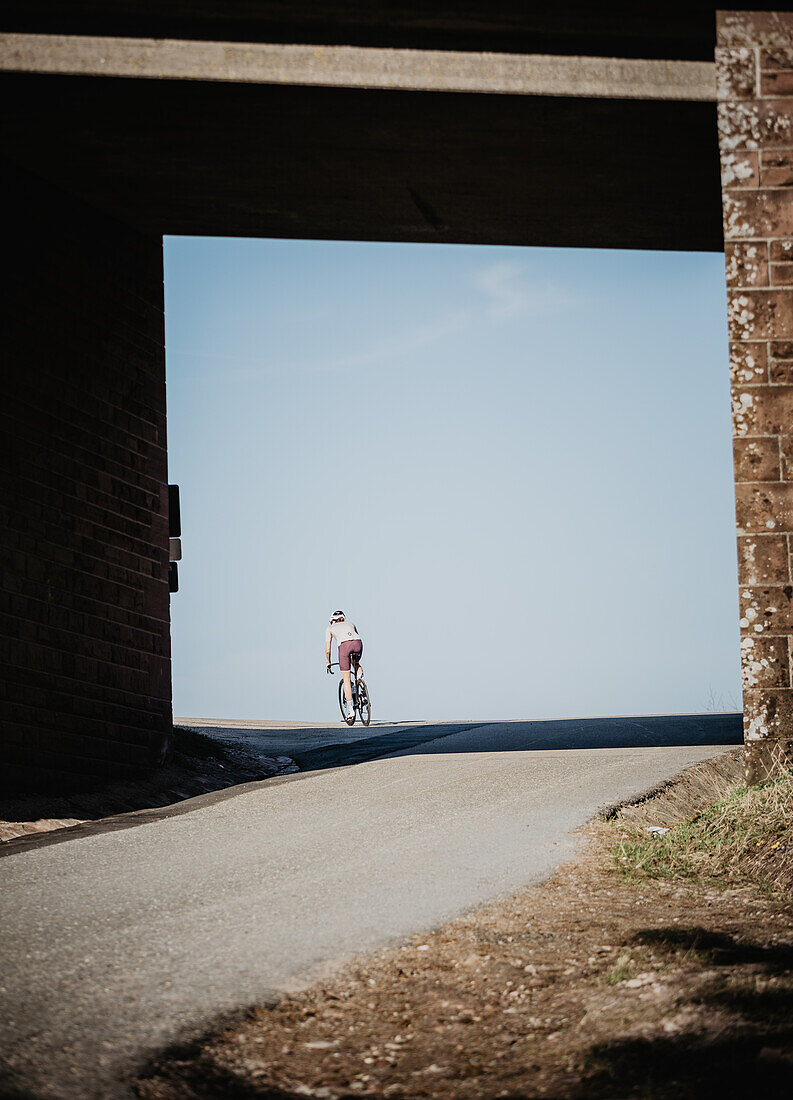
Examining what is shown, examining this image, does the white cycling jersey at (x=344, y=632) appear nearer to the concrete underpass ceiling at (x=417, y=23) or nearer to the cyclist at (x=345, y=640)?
the cyclist at (x=345, y=640)

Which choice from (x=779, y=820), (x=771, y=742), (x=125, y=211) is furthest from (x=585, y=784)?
(x=125, y=211)

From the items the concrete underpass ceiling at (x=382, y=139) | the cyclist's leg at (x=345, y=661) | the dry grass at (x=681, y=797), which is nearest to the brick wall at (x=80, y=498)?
the concrete underpass ceiling at (x=382, y=139)

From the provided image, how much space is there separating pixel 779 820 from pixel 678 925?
1.69 m

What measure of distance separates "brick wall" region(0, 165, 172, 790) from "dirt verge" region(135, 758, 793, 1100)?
5871mm

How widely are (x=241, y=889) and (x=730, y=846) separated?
2.94 meters

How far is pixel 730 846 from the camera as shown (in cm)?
632

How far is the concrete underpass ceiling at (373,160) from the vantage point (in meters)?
8.95

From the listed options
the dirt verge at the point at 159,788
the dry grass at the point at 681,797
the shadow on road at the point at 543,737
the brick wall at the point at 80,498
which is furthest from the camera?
the shadow on road at the point at 543,737

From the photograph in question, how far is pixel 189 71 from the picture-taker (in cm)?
850

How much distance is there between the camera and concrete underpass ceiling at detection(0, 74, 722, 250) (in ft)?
29.4

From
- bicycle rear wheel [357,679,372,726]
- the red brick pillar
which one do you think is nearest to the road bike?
bicycle rear wheel [357,679,372,726]

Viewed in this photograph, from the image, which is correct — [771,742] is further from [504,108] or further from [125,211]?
[125,211]

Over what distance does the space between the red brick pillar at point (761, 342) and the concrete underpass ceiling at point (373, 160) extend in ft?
1.87

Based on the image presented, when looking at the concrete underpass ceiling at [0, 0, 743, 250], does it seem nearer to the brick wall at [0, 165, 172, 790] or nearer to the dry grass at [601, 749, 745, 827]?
the brick wall at [0, 165, 172, 790]
